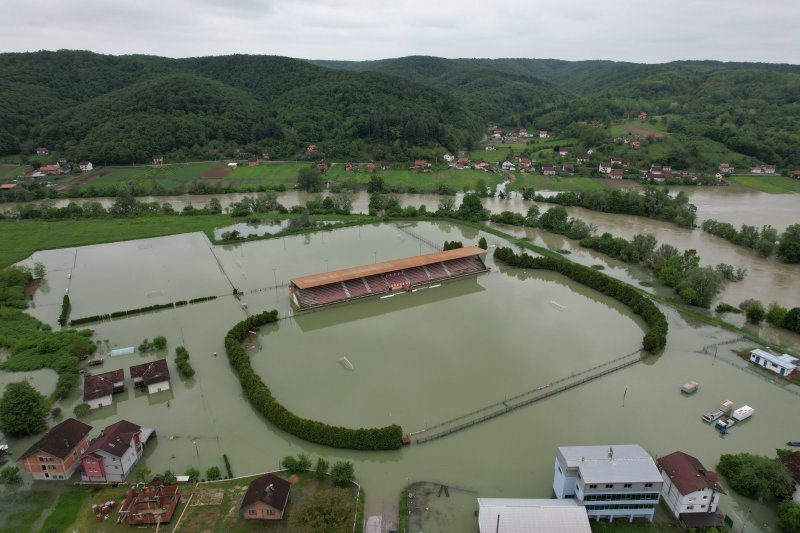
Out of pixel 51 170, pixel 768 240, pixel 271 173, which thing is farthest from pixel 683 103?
pixel 51 170

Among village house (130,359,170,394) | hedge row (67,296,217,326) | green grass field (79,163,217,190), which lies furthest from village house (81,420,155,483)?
green grass field (79,163,217,190)

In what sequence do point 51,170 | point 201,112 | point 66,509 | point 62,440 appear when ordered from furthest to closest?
point 201,112, point 51,170, point 62,440, point 66,509

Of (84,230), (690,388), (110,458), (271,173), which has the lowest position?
(690,388)

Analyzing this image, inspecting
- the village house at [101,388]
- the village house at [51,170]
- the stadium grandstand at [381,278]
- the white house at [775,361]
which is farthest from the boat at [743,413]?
the village house at [51,170]

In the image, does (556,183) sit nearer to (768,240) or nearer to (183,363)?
(768,240)

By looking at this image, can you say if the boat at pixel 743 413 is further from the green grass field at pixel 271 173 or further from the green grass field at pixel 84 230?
the green grass field at pixel 271 173

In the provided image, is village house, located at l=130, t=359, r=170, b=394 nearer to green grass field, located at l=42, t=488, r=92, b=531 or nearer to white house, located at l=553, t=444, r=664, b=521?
green grass field, located at l=42, t=488, r=92, b=531

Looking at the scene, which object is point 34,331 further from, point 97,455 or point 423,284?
point 423,284
